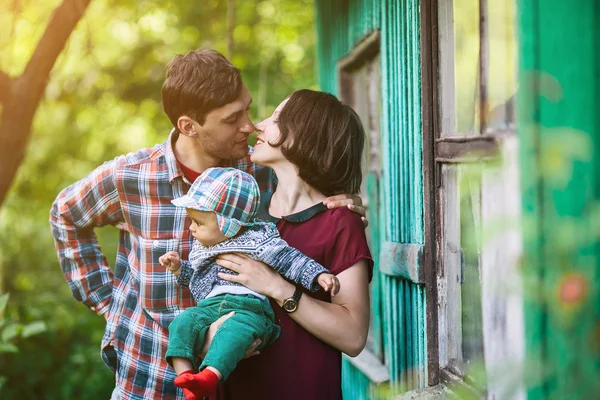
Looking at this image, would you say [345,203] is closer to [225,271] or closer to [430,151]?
[430,151]

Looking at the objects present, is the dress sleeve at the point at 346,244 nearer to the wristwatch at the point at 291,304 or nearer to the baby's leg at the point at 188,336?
the wristwatch at the point at 291,304

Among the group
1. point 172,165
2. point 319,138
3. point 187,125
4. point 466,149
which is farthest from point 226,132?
point 466,149

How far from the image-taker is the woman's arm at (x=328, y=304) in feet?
8.21

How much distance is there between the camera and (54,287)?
9.72m

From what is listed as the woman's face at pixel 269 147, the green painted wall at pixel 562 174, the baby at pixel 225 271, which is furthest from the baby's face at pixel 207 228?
the green painted wall at pixel 562 174

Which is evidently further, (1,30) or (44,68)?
(1,30)

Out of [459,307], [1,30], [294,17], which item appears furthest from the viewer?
[294,17]

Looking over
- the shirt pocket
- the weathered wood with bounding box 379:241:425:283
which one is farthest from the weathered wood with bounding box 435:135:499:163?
the shirt pocket

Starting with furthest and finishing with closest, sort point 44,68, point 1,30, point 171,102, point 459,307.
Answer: point 1,30 < point 44,68 < point 171,102 < point 459,307

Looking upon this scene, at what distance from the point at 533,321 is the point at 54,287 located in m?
9.07

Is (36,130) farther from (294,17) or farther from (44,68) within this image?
(44,68)

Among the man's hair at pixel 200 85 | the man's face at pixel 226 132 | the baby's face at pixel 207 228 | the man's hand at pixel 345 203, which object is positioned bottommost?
the baby's face at pixel 207 228

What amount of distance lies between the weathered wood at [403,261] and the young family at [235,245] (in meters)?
A: 0.39

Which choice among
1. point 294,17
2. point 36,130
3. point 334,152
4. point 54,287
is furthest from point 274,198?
point 36,130
